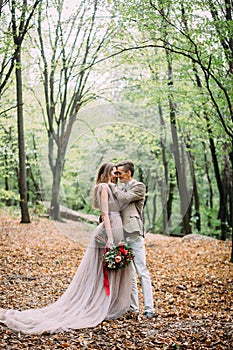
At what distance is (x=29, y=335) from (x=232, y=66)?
686cm

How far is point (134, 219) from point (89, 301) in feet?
3.97

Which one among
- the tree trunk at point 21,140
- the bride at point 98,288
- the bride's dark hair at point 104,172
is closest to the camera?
the bride at point 98,288

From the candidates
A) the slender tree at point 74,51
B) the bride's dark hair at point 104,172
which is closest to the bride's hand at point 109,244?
the bride's dark hair at point 104,172

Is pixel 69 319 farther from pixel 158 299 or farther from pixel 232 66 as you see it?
pixel 232 66

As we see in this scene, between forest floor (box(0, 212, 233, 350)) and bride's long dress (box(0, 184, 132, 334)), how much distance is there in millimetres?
176

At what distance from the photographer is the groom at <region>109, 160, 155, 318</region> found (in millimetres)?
5531

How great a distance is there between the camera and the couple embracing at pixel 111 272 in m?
5.36

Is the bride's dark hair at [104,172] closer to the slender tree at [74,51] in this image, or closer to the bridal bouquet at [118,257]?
the bridal bouquet at [118,257]

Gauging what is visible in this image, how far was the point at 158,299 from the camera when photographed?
713 centimetres

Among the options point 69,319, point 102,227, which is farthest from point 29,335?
point 102,227

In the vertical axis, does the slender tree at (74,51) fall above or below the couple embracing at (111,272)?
above

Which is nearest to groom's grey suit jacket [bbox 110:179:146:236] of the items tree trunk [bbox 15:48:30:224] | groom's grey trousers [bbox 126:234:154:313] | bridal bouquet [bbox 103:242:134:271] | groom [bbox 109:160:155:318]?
groom [bbox 109:160:155:318]

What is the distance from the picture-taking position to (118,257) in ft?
17.5

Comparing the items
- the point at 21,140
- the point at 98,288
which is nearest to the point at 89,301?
the point at 98,288
